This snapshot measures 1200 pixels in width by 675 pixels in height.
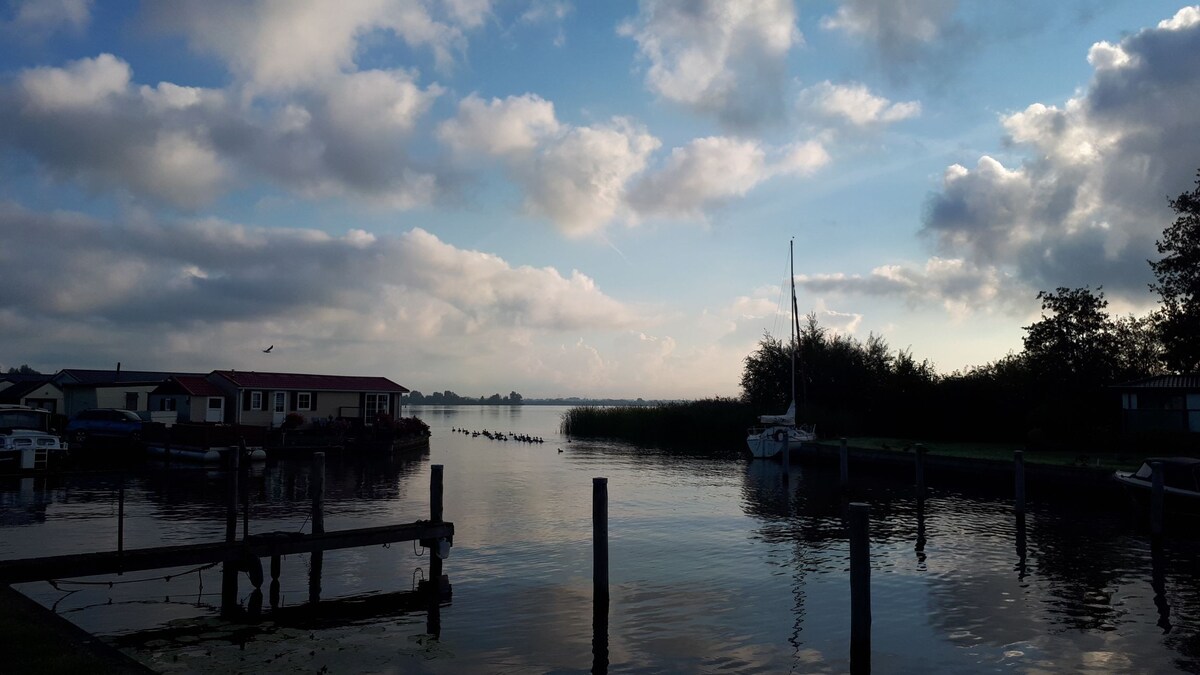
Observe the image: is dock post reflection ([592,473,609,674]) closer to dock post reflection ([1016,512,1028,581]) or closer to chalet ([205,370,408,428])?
dock post reflection ([1016,512,1028,581])

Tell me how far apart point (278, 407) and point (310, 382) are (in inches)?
135

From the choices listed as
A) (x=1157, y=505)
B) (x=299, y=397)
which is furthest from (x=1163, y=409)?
(x=299, y=397)

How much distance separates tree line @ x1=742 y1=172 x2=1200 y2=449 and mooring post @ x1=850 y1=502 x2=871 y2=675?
1428 inches

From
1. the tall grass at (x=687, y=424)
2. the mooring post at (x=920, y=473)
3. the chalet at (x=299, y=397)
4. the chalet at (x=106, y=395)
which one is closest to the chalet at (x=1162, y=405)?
the mooring post at (x=920, y=473)

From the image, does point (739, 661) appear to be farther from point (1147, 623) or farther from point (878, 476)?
point (878, 476)

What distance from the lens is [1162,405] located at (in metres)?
40.8

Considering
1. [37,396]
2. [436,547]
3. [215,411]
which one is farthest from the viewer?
[37,396]

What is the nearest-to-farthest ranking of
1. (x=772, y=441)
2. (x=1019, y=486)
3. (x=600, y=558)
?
(x=600, y=558), (x=1019, y=486), (x=772, y=441)

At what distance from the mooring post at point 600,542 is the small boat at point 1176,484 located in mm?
19414

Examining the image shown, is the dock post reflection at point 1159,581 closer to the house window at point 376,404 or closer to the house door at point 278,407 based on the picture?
the house door at point 278,407

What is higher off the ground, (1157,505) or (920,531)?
(1157,505)

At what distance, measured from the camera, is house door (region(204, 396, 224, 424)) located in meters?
57.9

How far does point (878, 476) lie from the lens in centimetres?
4347

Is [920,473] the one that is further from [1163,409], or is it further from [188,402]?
[188,402]
